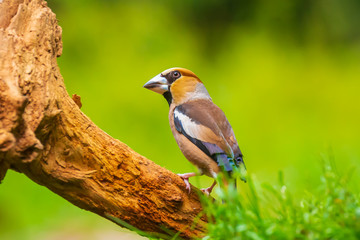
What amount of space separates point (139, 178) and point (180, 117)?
2.12 feet

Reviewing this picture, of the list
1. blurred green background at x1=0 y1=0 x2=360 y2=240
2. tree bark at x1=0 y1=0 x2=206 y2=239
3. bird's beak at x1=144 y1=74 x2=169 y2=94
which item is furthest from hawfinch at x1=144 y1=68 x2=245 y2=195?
blurred green background at x1=0 y1=0 x2=360 y2=240

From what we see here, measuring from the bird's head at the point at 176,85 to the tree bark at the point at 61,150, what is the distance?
77 centimetres

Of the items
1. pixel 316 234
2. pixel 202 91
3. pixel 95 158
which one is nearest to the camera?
pixel 316 234

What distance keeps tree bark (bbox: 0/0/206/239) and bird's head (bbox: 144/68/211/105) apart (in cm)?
77

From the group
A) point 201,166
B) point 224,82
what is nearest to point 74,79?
point 224,82

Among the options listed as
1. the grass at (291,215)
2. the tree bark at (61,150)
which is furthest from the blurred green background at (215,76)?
the grass at (291,215)

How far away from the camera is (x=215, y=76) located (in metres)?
7.16

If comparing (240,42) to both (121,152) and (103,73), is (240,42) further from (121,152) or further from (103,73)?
(121,152)

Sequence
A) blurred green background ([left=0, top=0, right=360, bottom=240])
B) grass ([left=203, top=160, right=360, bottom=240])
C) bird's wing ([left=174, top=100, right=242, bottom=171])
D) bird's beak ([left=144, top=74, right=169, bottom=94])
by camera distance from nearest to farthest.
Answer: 1. grass ([left=203, top=160, right=360, bottom=240])
2. bird's wing ([left=174, top=100, right=242, bottom=171])
3. bird's beak ([left=144, top=74, right=169, bottom=94])
4. blurred green background ([left=0, top=0, right=360, bottom=240])

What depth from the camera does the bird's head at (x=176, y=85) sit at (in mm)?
3279

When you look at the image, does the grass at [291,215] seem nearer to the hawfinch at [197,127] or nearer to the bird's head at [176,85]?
the hawfinch at [197,127]

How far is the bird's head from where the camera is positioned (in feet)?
10.8

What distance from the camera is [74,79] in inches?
272

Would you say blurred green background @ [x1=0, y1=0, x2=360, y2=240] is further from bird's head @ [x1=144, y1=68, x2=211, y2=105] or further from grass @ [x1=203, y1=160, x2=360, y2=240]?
grass @ [x1=203, y1=160, x2=360, y2=240]
